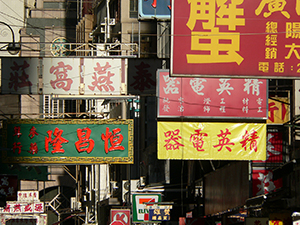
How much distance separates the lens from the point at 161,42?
2825 cm

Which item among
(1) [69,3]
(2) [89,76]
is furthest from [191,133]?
(1) [69,3]

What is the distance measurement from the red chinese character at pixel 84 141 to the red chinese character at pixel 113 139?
549 millimetres

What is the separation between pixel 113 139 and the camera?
20938 millimetres

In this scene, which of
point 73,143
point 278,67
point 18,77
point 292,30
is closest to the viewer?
point 278,67

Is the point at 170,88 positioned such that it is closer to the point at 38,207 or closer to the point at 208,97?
the point at 208,97

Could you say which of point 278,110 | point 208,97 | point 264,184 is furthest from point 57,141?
point 278,110

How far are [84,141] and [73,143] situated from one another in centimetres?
47

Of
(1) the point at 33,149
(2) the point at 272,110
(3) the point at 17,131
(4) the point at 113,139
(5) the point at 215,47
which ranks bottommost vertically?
(1) the point at 33,149

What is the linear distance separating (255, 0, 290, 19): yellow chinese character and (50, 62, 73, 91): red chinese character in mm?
11032

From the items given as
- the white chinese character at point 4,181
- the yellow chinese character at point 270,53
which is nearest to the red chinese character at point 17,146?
the white chinese character at point 4,181

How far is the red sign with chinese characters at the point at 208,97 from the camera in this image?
19172 millimetres

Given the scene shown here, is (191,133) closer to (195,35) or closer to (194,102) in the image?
(194,102)

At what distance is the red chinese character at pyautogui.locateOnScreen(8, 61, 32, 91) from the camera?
21375 millimetres

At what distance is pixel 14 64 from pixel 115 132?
5.29 meters
